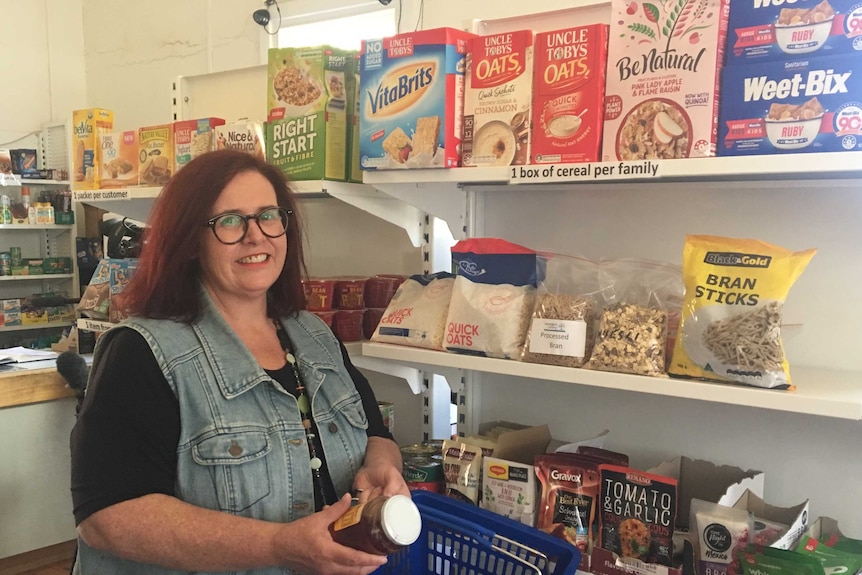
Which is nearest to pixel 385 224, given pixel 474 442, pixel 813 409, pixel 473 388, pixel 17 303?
pixel 473 388

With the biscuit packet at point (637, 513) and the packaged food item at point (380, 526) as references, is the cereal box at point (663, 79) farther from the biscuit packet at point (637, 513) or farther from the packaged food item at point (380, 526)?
the packaged food item at point (380, 526)

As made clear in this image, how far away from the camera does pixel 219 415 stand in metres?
1.29

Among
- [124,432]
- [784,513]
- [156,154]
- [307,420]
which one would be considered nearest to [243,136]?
[156,154]

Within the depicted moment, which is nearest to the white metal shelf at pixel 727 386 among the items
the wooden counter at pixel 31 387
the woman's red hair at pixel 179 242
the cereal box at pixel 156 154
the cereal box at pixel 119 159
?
the woman's red hair at pixel 179 242

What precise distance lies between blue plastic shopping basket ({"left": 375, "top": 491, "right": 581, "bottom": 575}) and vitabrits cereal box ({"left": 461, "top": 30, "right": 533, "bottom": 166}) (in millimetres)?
752

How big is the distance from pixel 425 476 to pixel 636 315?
2.05ft

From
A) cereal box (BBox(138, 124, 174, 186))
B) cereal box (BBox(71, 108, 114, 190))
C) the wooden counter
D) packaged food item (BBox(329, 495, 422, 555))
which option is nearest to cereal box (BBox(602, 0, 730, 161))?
packaged food item (BBox(329, 495, 422, 555))

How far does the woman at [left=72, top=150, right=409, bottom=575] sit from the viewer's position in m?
1.17

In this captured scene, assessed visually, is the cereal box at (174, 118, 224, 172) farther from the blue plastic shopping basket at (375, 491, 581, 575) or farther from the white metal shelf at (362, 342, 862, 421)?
the blue plastic shopping basket at (375, 491, 581, 575)

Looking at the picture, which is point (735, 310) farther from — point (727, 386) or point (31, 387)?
point (31, 387)

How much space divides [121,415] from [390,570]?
65 cm

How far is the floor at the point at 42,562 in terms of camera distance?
9.24 ft

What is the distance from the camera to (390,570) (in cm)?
149

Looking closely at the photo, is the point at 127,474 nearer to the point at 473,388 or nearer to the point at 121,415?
the point at 121,415
